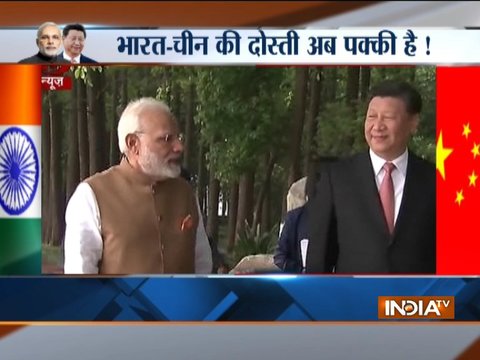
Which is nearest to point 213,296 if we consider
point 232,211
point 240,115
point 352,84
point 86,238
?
point 232,211

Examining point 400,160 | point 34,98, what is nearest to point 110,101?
point 34,98

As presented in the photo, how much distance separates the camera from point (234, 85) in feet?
14.7

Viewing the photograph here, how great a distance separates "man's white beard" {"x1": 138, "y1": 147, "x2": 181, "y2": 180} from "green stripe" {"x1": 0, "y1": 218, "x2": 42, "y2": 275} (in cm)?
70

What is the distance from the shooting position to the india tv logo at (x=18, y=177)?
178 inches

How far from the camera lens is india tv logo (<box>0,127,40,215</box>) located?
453cm

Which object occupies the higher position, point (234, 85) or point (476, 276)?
point (234, 85)

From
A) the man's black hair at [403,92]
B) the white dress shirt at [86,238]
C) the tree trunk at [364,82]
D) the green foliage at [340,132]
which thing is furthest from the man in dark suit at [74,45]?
the man's black hair at [403,92]

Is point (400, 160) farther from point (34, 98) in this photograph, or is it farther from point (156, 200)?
point (34, 98)

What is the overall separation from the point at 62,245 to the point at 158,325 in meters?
0.75

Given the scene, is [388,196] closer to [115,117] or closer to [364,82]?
[364,82]

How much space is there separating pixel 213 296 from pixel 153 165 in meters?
0.87

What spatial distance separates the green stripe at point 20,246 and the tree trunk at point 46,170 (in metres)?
0.04

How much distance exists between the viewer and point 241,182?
452cm

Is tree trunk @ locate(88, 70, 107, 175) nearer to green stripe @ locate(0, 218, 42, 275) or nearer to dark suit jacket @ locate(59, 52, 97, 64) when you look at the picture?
dark suit jacket @ locate(59, 52, 97, 64)
